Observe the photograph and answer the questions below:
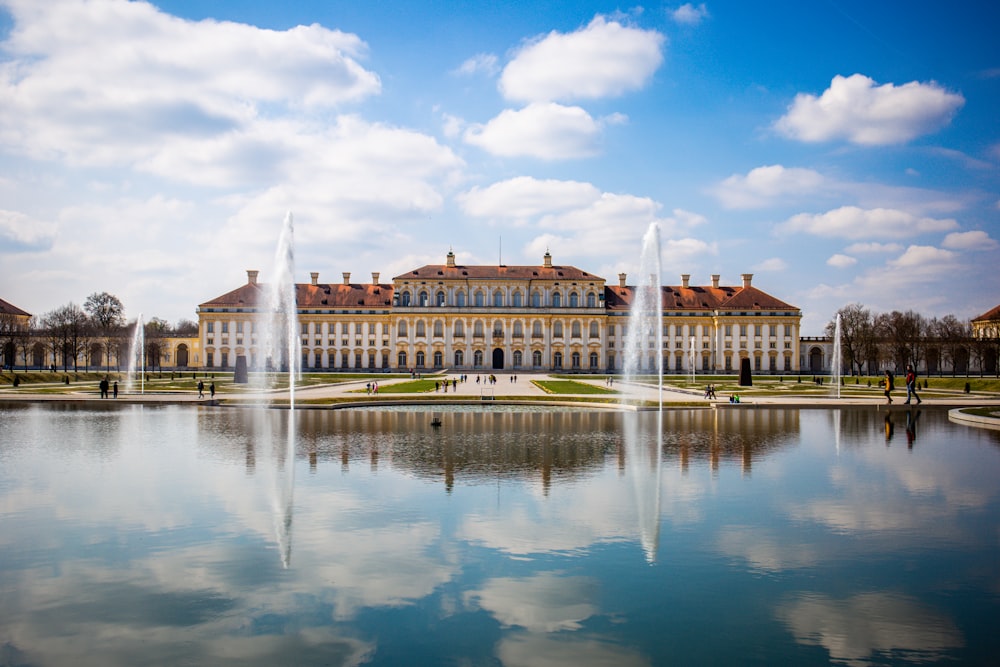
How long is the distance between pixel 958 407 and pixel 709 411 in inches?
466

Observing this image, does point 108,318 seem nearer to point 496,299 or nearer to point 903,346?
point 496,299

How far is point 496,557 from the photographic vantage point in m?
9.80

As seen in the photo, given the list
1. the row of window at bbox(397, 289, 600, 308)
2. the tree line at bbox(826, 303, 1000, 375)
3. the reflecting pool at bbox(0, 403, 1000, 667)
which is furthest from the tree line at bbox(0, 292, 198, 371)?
the tree line at bbox(826, 303, 1000, 375)

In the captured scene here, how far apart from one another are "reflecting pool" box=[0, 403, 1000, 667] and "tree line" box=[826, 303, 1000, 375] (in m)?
72.8

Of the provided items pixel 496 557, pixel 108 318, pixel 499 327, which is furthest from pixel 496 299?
pixel 496 557

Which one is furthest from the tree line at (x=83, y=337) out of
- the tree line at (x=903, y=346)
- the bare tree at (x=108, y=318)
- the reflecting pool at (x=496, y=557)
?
the tree line at (x=903, y=346)

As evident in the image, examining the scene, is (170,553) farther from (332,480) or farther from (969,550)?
(969,550)

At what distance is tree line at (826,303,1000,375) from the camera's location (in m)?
83.9

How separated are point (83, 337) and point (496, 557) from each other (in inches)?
3373

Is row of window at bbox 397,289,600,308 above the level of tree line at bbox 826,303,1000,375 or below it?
above

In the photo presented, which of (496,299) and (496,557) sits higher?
(496,299)

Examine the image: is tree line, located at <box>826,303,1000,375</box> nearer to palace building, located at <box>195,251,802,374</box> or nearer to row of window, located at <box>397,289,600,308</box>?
palace building, located at <box>195,251,802,374</box>

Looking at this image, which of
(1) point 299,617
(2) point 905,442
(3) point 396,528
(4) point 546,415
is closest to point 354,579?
(1) point 299,617

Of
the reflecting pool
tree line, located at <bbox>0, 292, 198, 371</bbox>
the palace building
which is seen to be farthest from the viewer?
the palace building
